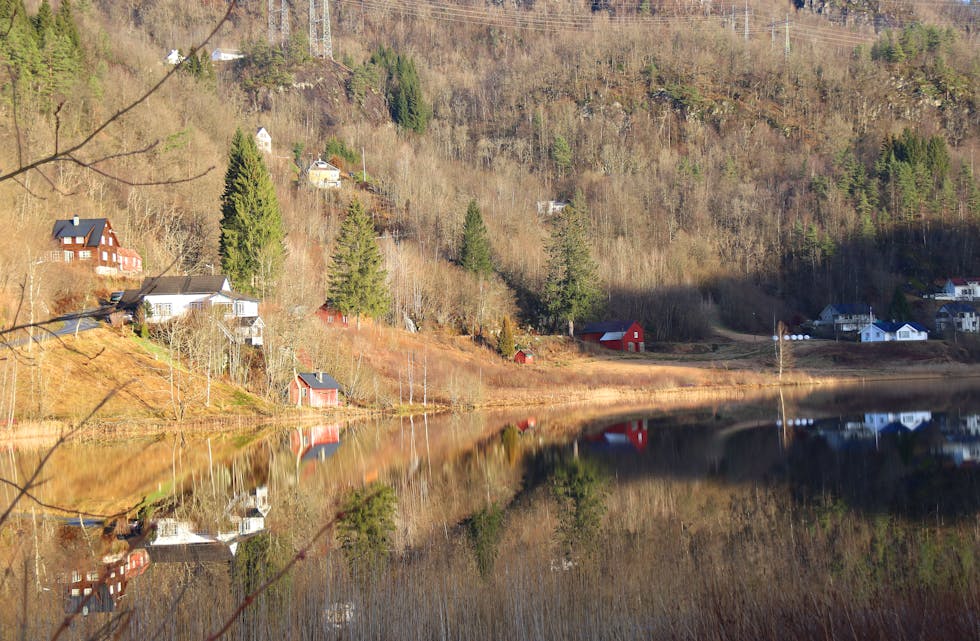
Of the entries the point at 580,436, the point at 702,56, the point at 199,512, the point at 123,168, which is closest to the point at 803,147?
the point at 702,56

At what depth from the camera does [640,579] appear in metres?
13.4

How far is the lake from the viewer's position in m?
11.1

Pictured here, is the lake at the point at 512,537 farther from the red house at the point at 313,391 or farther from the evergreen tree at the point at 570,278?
the evergreen tree at the point at 570,278

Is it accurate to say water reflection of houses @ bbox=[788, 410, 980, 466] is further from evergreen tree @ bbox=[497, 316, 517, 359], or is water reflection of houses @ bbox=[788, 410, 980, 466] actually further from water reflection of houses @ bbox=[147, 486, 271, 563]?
evergreen tree @ bbox=[497, 316, 517, 359]

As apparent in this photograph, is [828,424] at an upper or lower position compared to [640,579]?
lower

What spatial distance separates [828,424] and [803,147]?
115 metres

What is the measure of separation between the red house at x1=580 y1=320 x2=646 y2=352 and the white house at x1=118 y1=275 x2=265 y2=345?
1501 inches

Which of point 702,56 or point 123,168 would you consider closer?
point 123,168

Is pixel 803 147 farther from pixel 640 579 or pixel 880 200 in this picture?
pixel 640 579

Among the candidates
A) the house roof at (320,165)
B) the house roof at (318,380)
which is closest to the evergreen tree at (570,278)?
the house roof at (318,380)

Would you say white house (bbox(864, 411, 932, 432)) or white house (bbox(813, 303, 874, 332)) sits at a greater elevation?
white house (bbox(864, 411, 932, 432))

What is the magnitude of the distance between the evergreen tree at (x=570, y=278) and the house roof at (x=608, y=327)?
151 centimetres

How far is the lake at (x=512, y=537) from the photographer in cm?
1114

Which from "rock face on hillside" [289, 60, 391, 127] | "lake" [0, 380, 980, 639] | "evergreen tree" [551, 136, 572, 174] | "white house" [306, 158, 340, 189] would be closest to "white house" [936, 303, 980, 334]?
"lake" [0, 380, 980, 639]
